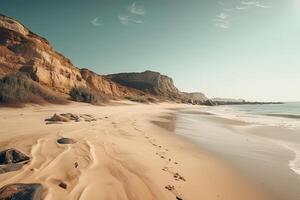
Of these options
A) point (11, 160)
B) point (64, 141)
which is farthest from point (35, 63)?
point (11, 160)

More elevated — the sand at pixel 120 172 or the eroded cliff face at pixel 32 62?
the eroded cliff face at pixel 32 62

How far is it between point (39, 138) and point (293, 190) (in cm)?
800

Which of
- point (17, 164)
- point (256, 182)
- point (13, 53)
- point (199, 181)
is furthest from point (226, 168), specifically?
point (13, 53)

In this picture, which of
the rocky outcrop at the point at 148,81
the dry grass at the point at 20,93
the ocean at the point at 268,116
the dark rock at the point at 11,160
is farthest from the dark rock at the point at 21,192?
the rocky outcrop at the point at 148,81

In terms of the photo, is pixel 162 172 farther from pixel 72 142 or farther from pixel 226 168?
pixel 72 142

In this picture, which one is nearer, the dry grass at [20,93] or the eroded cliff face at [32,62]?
the dry grass at [20,93]

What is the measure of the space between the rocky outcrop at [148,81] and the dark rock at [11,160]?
325 feet

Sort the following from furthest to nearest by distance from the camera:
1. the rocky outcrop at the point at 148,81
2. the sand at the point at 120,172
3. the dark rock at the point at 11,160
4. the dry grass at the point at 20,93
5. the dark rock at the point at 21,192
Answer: the rocky outcrop at the point at 148,81 < the dry grass at the point at 20,93 < the dark rock at the point at 11,160 < the sand at the point at 120,172 < the dark rock at the point at 21,192

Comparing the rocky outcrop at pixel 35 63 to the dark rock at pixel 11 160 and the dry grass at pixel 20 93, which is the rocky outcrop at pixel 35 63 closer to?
the dry grass at pixel 20 93

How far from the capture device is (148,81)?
374 ft

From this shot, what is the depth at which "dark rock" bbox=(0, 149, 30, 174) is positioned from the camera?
5672 millimetres

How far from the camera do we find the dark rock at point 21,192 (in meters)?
4.07

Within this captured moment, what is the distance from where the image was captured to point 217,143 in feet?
40.9

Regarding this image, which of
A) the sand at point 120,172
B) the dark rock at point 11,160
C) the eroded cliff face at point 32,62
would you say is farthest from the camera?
the eroded cliff face at point 32,62
